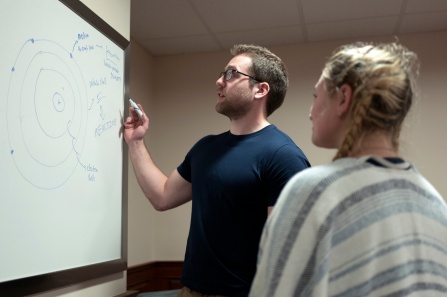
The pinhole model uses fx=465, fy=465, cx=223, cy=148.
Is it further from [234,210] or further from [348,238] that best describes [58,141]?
[348,238]

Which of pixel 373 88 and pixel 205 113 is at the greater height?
pixel 205 113

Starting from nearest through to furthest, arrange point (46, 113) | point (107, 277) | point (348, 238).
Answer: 1. point (348, 238)
2. point (46, 113)
3. point (107, 277)

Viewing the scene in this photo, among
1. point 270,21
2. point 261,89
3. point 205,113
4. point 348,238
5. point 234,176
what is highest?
point 270,21

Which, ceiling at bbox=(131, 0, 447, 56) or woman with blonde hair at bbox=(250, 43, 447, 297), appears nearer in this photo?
woman with blonde hair at bbox=(250, 43, 447, 297)

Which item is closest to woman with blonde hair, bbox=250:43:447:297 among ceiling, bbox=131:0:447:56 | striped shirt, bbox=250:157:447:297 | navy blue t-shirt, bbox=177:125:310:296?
striped shirt, bbox=250:157:447:297

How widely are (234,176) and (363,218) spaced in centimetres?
82

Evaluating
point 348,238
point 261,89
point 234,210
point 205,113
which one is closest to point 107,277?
point 234,210

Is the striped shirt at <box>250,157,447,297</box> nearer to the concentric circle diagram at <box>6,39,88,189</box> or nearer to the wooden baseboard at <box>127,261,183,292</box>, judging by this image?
the concentric circle diagram at <box>6,39,88,189</box>

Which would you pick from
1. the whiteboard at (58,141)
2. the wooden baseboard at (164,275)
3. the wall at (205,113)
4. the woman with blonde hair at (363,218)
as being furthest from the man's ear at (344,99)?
the wooden baseboard at (164,275)

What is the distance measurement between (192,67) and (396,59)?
276 centimetres

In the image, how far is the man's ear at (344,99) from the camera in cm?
89

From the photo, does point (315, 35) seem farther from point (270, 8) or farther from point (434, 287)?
point (434, 287)

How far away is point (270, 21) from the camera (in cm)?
297

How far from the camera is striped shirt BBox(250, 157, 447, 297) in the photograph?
0.79 m
